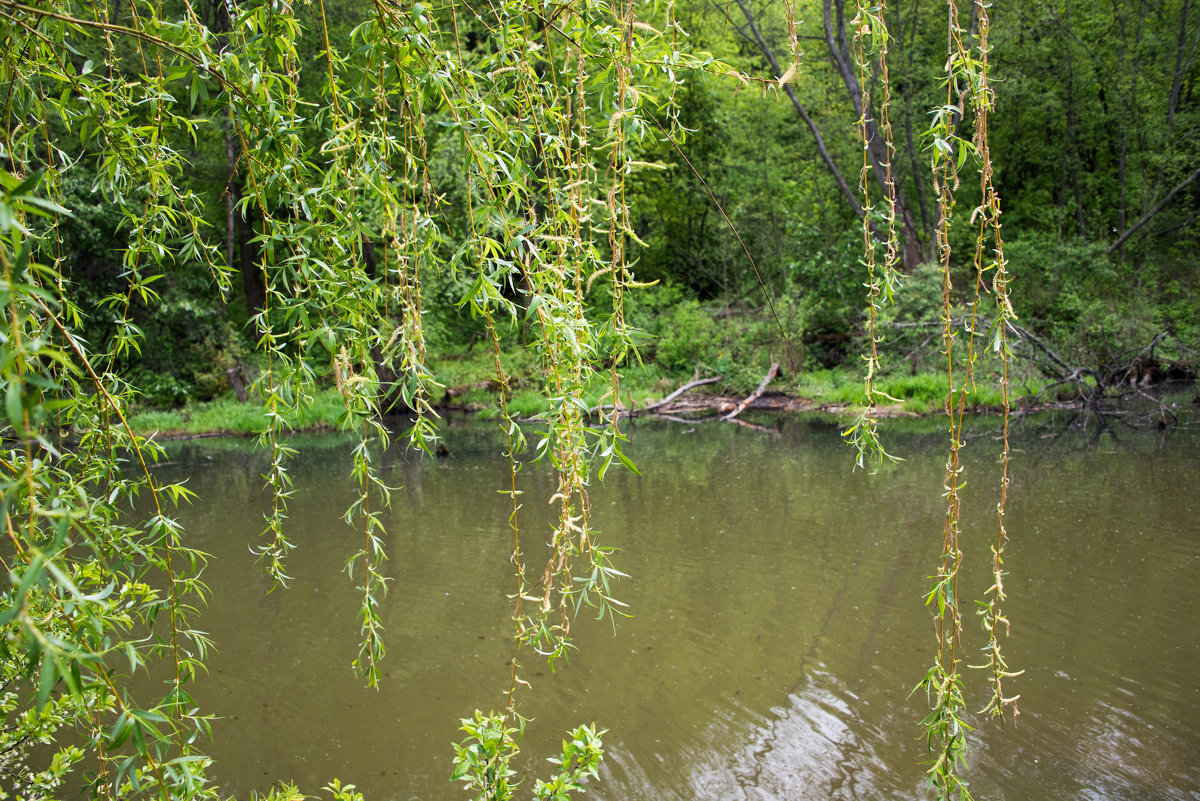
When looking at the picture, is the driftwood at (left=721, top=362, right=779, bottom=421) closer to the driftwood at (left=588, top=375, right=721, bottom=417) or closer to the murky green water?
the driftwood at (left=588, top=375, right=721, bottom=417)

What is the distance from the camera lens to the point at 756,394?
13891 mm

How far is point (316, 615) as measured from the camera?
4797 millimetres

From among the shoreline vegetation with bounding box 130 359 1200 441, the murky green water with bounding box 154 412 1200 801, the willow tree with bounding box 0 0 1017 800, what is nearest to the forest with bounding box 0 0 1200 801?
the willow tree with bounding box 0 0 1017 800

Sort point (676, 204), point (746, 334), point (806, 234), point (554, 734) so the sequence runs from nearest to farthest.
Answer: point (554, 734) → point (746, 334) → point (806, 234) → point (676, 204)

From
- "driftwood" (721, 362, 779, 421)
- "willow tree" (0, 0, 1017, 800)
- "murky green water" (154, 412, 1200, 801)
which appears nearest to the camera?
"willow tree" (0, 0, 1017, 800)

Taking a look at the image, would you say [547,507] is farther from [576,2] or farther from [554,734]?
[576,2]

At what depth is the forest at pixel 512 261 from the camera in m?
1.33

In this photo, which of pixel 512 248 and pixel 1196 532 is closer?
pixel 512 248

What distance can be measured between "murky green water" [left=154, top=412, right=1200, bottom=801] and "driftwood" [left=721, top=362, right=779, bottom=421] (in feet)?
18.4

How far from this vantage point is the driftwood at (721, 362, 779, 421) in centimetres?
1312

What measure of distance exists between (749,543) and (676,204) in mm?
16184

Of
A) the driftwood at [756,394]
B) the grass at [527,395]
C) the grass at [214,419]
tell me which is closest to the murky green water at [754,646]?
the grass at [527,395]

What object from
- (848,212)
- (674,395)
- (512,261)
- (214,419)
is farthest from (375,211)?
(848,212)

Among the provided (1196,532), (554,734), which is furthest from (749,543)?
(1196,532)
